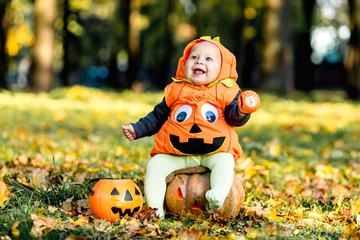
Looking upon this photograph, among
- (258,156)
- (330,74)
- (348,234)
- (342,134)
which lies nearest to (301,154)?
(258,156)

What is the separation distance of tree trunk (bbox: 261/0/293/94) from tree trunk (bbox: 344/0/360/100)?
2.10m

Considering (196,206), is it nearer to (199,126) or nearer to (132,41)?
(199,126)

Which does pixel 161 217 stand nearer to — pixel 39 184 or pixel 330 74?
pixel 39 184

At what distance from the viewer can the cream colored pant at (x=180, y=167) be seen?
2906mm

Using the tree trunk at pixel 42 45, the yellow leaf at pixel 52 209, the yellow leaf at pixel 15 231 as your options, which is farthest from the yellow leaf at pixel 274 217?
the tree trunk at pixel 42 45

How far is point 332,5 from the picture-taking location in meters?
29.1

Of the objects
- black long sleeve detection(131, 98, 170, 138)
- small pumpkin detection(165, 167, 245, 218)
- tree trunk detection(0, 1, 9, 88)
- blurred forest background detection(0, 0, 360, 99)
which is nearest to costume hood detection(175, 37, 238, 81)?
black long sleeve detection(131, 98, 170, 138)

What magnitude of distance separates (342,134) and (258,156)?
276 cm

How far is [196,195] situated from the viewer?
301 cm

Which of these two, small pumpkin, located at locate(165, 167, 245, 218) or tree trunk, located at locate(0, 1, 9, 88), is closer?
small pumpkin, located at locate(165, 167, 245, 218)

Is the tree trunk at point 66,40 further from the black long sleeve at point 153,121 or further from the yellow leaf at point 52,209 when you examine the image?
the yellow leaf at point 52,209

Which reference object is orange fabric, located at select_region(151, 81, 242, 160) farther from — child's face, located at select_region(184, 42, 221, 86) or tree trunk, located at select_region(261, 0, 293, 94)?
tree trunk, located at select_region(261, 0, 293, 94)

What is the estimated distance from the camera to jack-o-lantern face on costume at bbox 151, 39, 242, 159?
3.02 m

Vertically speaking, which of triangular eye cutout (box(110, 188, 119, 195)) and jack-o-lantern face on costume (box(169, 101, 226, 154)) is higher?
jack-o-lantern face on costume (box(169, 101, 226, 154))
